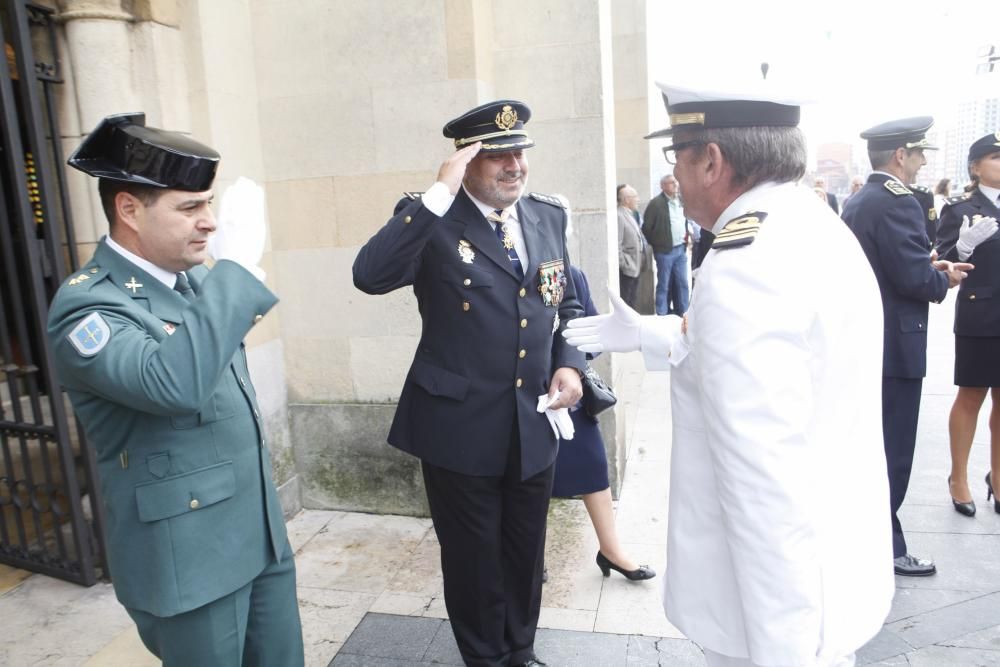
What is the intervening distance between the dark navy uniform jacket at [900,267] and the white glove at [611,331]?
184cm

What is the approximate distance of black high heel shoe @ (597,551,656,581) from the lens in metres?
3.61

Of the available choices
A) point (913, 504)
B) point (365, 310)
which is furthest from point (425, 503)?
point (913, 504)

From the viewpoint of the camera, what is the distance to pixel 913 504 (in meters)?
4.47

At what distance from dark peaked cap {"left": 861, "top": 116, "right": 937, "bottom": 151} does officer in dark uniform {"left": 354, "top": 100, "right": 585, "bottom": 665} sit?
1904mm

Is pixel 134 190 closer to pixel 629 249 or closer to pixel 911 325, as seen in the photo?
pixel 911 325

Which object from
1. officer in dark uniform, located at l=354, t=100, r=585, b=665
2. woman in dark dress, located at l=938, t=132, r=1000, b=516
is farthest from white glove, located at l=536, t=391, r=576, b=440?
woman in dark dress, located at l=938, t=132, r=1000, b=516

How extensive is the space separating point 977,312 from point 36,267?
4.60m

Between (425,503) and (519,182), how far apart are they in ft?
7.59

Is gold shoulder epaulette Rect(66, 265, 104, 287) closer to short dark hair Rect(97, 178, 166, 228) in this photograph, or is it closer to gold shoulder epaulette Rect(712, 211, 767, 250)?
short dark hair Rect(97, 178, 166, 228)

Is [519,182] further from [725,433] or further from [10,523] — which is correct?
[10,523]

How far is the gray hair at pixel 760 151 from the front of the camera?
177cm

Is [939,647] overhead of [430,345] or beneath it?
beneath

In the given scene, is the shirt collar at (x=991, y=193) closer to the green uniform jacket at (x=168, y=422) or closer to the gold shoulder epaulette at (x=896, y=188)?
the gold shoulder epaulette at (x=896, y=188)

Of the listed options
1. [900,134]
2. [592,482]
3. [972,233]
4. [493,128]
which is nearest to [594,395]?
[592,482]
